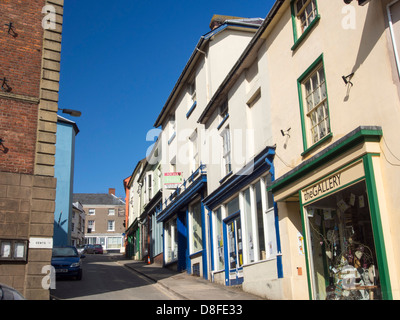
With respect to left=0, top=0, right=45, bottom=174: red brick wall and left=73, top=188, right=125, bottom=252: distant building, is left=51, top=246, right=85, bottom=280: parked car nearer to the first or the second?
left=0, top=0, right=45, bottom=174: red brick wall

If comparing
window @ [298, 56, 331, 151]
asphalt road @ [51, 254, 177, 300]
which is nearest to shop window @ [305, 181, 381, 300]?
window @ [298, 56, 331, 151]

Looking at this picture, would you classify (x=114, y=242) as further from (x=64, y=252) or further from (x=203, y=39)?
(x=203, y=39)

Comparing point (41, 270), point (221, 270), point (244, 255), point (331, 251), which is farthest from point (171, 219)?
point (331, 251)

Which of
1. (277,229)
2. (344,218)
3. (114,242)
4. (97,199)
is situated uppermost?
(97,199)

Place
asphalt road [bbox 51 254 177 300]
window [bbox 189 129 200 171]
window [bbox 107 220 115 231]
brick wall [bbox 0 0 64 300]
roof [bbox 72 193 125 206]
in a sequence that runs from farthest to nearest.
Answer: roof [bbox 72 193 125 206], window [bbox 107 220 115 231], window [bbox 189 129 200 171], asphalt road [bbox 51 254 177 300], brick wall [bbox 0 0 64 300]

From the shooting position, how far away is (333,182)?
9.75 m

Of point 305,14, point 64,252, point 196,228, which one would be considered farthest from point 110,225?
point 305,14

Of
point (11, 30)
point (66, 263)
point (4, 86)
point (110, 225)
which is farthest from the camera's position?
point (110, 225)

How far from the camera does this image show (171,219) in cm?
2577

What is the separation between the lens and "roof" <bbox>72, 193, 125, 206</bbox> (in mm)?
81000

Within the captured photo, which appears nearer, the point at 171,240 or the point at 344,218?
the point at 344,218

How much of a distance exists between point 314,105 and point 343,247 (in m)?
3.53

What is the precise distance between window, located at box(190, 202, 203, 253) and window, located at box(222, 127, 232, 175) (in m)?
3.93

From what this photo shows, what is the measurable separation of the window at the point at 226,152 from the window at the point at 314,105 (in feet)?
18.7
